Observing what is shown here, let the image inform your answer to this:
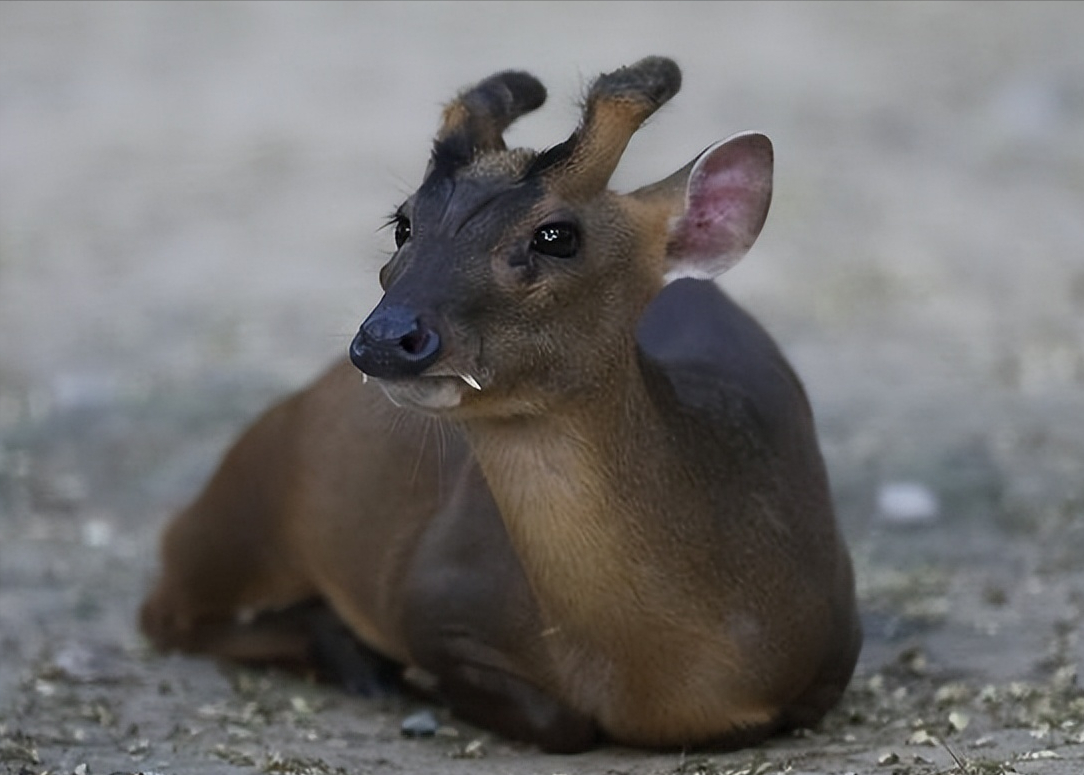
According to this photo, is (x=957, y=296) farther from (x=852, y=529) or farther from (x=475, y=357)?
(x=475, y=357)

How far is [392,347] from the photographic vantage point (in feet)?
17.1

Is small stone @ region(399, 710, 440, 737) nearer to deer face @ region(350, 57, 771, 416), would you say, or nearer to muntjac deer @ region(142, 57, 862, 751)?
muntjac deer @ region(142, 57, 862, 751)

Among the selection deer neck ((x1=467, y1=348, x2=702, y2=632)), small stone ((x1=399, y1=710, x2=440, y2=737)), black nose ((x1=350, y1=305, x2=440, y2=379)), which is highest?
black nose ((x1=350, y1=305, x2=440, y2=379))

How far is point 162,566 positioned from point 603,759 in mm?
2454

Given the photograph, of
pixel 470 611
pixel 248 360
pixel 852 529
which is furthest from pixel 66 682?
pixel 248 360

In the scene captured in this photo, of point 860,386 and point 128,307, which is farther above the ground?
Result: point 128,307

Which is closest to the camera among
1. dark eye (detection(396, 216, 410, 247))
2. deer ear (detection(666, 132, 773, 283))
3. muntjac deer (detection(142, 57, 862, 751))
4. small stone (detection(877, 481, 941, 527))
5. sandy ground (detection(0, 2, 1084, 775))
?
muntjac deer (detection(142, 57, 862, 751))

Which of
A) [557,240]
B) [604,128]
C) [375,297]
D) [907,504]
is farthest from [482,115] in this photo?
[375,297]

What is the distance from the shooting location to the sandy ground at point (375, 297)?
668 cm

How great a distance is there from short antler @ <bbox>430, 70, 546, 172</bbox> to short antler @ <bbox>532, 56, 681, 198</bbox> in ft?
0.55

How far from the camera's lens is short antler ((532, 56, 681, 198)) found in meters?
5.75

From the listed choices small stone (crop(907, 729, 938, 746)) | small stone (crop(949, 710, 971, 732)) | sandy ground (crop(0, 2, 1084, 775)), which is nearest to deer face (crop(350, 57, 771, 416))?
sandy ground (crop(0, 2, 1084, 775))

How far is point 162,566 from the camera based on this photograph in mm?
8117

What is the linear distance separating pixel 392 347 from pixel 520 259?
18.3 inches
